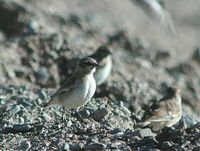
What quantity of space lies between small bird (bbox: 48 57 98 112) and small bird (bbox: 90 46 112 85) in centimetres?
457

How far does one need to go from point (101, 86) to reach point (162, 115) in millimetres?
4811

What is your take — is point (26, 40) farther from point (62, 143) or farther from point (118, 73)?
point (62, 143)

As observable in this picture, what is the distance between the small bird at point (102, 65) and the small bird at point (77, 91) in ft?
15.0

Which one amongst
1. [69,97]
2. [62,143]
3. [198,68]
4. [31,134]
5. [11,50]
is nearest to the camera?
[62,143]

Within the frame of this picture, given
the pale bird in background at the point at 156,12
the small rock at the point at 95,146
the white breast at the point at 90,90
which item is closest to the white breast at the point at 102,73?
the white breast at the point at 90,90

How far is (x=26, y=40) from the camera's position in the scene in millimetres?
25469

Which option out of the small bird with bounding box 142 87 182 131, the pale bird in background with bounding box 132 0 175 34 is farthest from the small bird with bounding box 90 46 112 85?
the pale bird in background with bounding box 132 0 175 34

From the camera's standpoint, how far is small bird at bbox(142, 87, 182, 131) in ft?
60.4

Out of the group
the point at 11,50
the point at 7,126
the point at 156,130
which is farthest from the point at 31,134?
the point at 11,50

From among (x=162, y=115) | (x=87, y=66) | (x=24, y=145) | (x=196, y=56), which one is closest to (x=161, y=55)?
(x=196, y=56)

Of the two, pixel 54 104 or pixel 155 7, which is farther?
pixel 155 7

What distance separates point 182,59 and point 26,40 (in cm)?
627

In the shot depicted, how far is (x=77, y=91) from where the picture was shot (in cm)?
1742

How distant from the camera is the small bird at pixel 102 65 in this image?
22.9m
